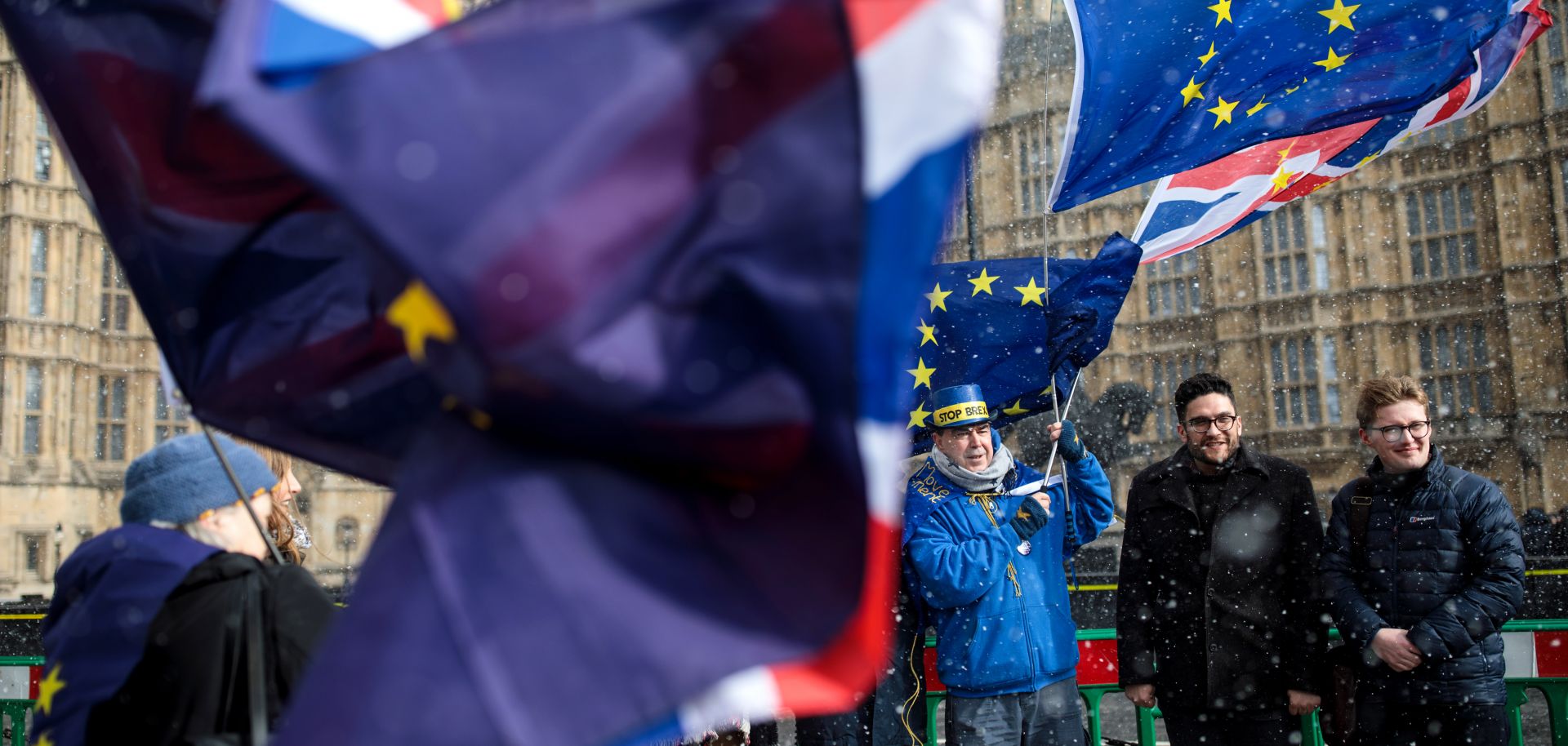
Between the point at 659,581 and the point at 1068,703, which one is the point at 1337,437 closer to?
the point at 1068,703

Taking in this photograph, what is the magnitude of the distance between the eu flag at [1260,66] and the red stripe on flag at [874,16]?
3.11 m

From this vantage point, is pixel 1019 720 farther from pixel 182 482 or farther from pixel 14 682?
pixel 14 682

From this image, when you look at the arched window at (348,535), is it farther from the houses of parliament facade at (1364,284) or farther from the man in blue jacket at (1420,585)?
the man in blue jacket at (1420,585)

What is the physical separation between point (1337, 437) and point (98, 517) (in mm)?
23648

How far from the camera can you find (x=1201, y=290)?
24656mm

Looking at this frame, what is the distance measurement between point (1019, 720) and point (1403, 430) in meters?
1.34

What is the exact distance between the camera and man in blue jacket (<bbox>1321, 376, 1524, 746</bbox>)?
3256mm

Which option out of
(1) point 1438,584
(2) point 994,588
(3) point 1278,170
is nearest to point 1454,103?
(3) point 1278,170

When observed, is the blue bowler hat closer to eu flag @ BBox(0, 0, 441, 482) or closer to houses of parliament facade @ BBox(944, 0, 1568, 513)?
eu flag @ BBox(0, 0, 441, 482)

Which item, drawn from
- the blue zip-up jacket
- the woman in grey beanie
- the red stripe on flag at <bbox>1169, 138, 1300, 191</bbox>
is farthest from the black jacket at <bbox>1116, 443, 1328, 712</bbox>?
the woman in grey beanie

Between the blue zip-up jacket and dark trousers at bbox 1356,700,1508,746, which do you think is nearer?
dark trousers at bbox 1356,700,1508,746

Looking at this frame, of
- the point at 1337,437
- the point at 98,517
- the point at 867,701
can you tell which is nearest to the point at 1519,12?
the point at 867,701

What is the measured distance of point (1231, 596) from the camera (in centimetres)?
360

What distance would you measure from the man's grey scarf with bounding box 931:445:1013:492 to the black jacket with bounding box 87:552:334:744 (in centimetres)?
234
